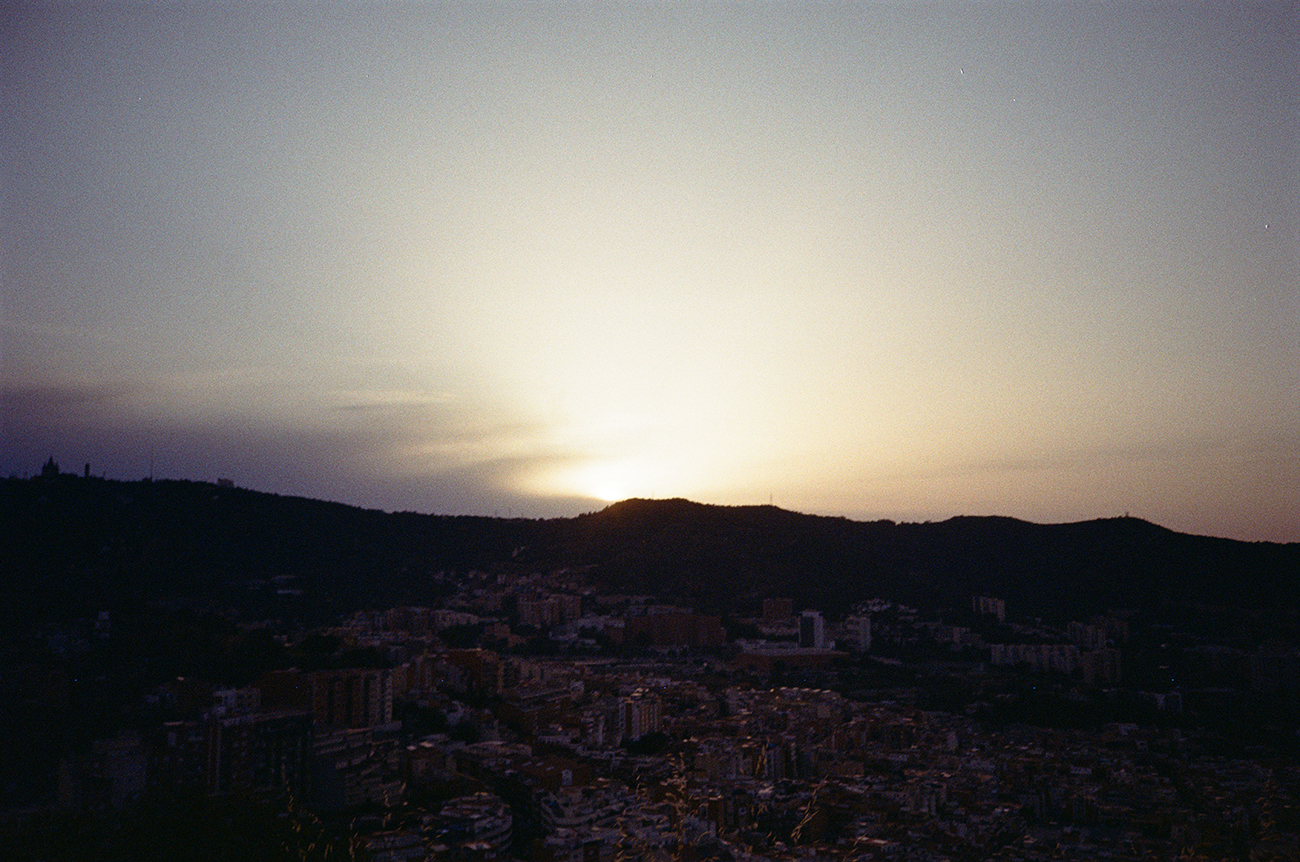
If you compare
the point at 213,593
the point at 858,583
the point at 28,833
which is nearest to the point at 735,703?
the point at 28,833

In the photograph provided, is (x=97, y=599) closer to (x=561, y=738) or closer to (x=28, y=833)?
(x=561, y=738)

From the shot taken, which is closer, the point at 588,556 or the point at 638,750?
the point at 638,750

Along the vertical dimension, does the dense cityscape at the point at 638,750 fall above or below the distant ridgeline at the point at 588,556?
below

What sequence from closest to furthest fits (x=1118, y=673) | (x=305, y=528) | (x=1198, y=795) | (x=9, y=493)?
(x=1198, y=795) → (x=1118, y=673) → (x=9, y=493) → (x=305, y=528)

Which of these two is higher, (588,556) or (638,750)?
(588,556)

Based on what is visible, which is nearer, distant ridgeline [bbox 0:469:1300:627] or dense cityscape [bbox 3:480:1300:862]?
dense cityscape [bbox 3:480:1300:862]

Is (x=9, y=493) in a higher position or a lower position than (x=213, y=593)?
higher

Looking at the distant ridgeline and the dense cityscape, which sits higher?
the distant ridgeline

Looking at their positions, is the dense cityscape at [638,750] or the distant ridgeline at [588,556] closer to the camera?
the dense cityscape at [638,750]
